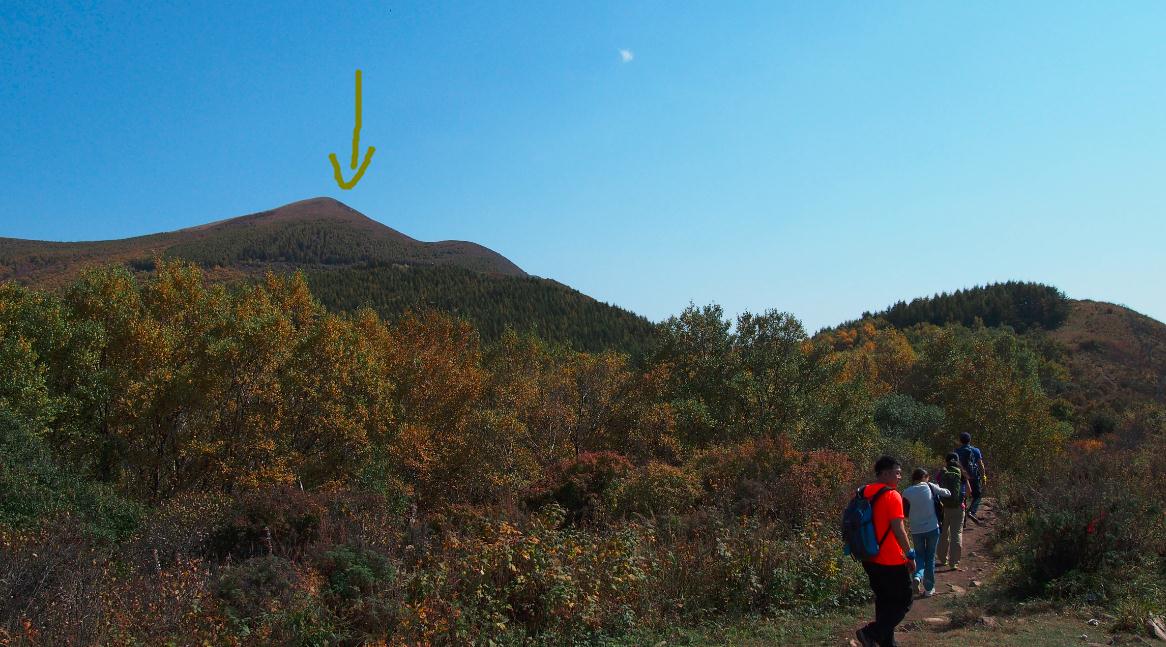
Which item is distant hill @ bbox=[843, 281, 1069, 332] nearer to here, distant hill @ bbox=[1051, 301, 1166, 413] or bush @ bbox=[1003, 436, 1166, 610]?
distant hill @ bbox=[1051, 301, 1166, 413]

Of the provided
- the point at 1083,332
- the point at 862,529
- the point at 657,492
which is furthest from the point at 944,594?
the point at 1083,332

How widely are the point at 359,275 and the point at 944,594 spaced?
356ft

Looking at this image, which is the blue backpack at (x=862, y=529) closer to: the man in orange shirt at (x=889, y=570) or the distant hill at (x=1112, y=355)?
the man in orange shirt at (x=889, y=570)

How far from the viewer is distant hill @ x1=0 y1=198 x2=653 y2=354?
94062 mm

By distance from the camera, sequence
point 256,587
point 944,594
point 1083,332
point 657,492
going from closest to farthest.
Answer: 1. point 256,587
2. point 944,594
3. point 657,492
4. point 1083,332

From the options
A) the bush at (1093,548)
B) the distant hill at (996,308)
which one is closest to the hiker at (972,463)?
→ the bush at (1093,548)

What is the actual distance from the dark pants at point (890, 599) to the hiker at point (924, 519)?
2.08 meters

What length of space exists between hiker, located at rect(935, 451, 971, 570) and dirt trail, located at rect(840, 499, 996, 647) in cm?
30

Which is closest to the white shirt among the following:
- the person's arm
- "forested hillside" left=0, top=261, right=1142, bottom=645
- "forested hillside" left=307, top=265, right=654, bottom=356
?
"forested hillside" left=0, top=261, right=1142, bottom=645

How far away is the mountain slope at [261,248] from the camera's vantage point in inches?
3791

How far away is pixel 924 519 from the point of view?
746 cm

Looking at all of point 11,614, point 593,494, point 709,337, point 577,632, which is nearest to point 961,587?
point 577,632

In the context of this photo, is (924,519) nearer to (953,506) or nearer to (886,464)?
(953,506)

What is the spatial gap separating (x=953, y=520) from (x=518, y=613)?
20.3 feet
